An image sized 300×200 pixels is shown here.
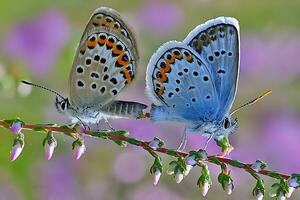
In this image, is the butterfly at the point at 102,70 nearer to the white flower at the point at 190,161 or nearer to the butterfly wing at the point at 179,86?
the butterfly wing at the point at 179,86

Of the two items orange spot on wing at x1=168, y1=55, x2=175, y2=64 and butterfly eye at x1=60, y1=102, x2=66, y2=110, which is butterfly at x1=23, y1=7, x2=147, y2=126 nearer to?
butterfly eye at x1=60, y1=102, x2=66, y2=110

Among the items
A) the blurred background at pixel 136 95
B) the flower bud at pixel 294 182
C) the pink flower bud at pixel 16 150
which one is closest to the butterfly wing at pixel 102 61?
the pink flower bud at pixel 16 150

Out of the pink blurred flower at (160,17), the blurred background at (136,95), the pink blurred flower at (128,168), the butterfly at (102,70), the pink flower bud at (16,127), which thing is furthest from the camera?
the pink blurred flower at (160,17)

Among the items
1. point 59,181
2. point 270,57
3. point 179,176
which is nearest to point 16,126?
point 179,176

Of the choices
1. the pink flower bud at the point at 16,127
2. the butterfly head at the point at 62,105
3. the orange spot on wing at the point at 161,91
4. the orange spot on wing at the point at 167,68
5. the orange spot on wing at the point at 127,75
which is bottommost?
the pink flower bud at the point at 16,127

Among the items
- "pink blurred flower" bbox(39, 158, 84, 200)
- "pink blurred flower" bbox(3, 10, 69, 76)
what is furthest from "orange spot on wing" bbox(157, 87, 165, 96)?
"pink blurred flower" bbox(3, 10, 69, 76)

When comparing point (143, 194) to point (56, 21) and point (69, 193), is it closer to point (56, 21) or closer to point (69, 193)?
point (69, 193)

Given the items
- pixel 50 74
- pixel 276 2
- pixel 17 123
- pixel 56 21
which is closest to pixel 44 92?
pixel 50 74
